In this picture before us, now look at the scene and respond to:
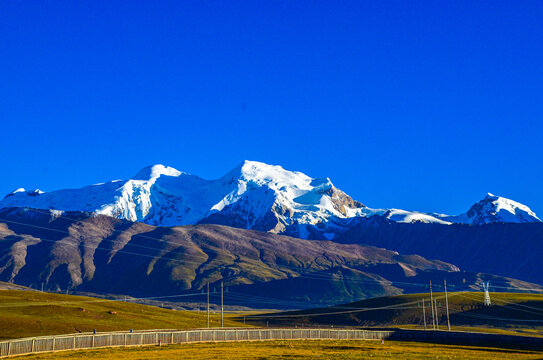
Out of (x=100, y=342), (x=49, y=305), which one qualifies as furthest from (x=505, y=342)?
(x=49, y=305)

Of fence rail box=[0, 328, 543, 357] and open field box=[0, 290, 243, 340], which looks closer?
fence rail box=[0, 328, 543, 357]

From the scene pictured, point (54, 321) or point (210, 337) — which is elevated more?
point (54, 321)

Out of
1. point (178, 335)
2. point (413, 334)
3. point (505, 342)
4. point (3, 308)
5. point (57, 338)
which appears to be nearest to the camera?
point (57, 338)

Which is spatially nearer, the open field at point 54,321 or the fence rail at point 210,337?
the fence rail at point 210,337

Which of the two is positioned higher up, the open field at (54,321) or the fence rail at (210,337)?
the open field at (54,321)

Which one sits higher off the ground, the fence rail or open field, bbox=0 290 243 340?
open field, bbox=0 290 243 340

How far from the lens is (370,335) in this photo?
463 ft

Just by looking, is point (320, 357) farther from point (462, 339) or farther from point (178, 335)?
point (462, 339)

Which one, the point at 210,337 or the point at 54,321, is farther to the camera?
the point at 54,321

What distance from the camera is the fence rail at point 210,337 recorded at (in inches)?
3765

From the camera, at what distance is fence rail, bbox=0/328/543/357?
95625 millimetres

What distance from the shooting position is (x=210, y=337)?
123000 mm

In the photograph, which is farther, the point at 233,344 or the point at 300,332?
the point at 300,332

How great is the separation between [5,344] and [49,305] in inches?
4371
